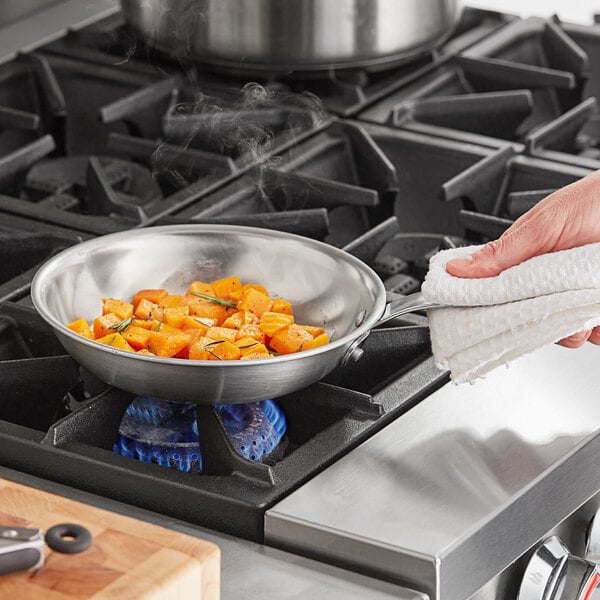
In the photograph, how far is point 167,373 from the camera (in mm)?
1042

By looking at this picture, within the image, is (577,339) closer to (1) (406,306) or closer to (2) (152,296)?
(1) (406,306)

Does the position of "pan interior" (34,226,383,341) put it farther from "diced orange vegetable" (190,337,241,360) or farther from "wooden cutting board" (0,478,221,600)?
"wooden cutting board" (0,478,221,600)

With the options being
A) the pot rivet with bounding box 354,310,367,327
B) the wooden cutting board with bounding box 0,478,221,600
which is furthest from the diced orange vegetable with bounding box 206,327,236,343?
the wooden cutting board with bounding box 0,478,221,600

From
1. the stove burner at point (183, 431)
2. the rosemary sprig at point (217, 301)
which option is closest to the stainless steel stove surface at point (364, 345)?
the stove burner at point (183, 431)

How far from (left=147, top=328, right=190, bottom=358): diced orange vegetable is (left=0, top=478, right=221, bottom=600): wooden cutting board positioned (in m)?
0.23

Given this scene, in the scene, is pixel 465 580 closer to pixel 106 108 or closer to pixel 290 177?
pixel 290 177

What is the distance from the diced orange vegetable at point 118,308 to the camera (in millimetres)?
1188

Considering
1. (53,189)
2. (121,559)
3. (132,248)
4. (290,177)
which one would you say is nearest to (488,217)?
(290,177)

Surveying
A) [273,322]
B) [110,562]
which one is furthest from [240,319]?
[110,562]

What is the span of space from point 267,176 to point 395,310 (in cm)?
43

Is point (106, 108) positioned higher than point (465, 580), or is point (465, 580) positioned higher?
point (106, 108)

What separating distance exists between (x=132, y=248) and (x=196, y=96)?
524 millimetres

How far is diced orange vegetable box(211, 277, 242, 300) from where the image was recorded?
1.23 m

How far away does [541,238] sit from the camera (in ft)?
3.71
